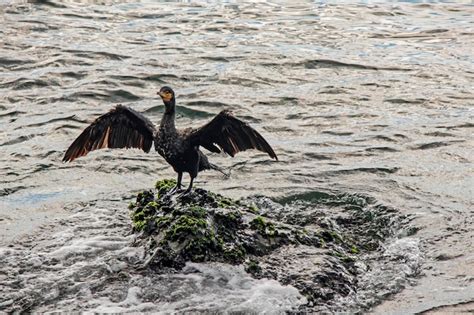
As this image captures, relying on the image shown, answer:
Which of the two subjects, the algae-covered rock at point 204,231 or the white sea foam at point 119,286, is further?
the algae-covered rock at point 204,231

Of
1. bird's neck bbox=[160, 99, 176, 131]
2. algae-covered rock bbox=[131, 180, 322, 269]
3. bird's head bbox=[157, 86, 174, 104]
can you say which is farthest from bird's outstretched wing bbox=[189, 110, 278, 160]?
algae-covered rock bbox=[131, 180, 322, 269]

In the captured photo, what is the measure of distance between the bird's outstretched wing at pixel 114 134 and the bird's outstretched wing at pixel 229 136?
821 millimetres

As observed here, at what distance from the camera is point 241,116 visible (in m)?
15.0

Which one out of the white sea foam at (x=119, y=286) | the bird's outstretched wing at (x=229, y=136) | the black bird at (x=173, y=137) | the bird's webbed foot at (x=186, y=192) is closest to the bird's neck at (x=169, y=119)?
the black bird at (x=173, y=137)

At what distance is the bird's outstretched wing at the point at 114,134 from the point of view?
33.3ft

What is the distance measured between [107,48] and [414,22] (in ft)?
25.1

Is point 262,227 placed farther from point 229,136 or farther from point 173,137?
point 173,137

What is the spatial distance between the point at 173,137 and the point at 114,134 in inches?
41.3

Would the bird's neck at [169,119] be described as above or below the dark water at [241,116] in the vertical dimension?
above

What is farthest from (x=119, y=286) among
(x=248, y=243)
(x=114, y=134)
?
(x=114, y=134)

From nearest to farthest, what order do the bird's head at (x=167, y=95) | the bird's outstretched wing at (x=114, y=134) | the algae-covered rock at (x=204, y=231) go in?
the algae-covered rock at (x=204, y=231)
the bird's head at (x=167, y=95)
the bird's outstretched wing at (x=114, y=134)

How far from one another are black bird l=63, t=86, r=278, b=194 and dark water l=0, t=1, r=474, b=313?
3.26 feet

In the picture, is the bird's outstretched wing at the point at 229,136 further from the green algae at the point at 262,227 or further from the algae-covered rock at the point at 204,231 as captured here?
the green algae at the point at 262,227

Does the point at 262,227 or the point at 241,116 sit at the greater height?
the point at 262,227
